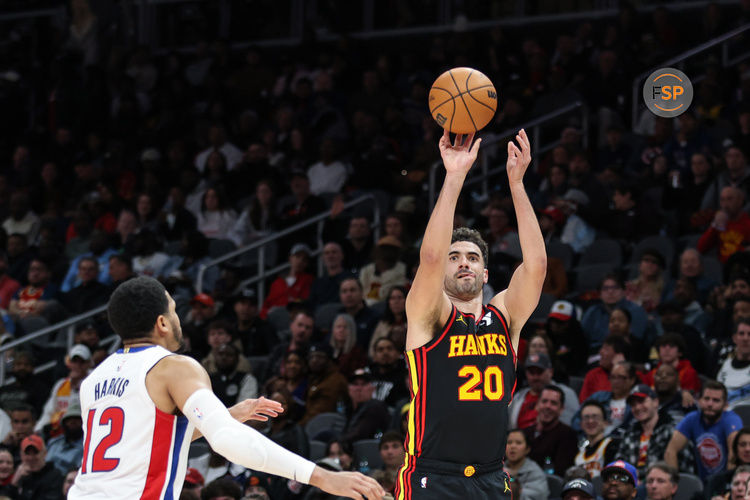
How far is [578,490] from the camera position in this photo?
872cm

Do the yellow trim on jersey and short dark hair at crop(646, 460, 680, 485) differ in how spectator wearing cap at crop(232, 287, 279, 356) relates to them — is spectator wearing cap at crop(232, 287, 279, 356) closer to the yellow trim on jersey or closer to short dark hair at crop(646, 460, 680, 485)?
short dark hair at crop(646, 460, 680, 485)

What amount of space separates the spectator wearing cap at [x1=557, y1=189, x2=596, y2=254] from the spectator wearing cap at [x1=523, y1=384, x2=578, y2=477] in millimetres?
3488

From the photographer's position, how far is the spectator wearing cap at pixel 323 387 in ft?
39.5

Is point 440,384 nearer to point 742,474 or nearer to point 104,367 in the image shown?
point 104,367

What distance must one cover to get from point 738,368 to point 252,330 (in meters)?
5.61

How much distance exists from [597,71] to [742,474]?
350 inches

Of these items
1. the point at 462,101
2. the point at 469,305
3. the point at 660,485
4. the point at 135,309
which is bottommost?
the point at 660,485

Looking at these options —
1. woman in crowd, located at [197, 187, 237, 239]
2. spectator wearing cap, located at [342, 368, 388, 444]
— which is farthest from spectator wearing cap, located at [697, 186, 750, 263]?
woman in crowd, located at [197, 187, 237, 239]

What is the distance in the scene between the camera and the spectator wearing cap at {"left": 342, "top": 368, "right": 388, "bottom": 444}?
36.4ft

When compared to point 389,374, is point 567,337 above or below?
above

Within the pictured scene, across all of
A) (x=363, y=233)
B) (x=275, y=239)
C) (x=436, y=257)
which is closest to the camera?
(x=436, y=257)

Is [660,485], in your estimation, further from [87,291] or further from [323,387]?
[87,291]

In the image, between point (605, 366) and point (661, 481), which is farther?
point (605, 366)

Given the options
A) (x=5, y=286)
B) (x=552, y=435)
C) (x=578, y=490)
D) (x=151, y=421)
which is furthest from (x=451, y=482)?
(x=5, y=286)
